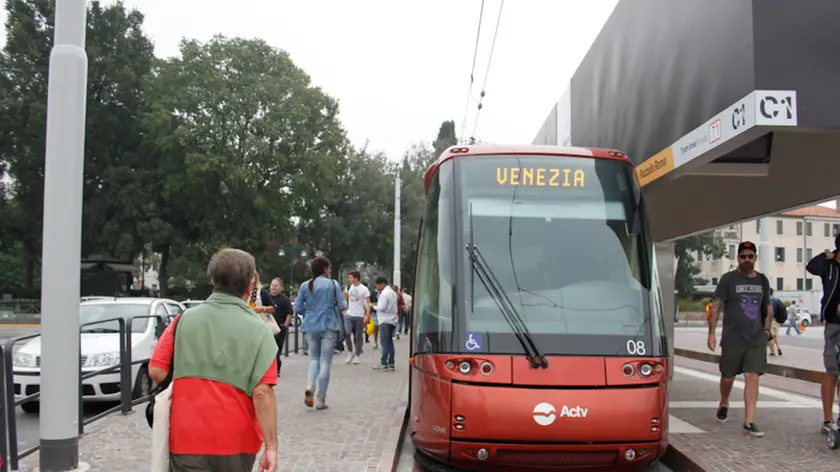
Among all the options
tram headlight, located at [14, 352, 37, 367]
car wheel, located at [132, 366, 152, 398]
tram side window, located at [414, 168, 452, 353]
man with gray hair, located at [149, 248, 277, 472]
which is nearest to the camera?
man with gray hair, located at [149, 248, 277, 472]

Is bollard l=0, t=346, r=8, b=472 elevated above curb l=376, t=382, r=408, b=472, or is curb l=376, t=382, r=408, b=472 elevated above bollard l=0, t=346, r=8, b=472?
bollard l=0, t=346, r=8, b=472

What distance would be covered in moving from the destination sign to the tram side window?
0.50m

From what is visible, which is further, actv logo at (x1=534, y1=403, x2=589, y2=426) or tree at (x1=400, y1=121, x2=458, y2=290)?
tree at (x1=400, y1=121, x2=458, y2=290)

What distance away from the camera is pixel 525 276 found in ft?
19.2

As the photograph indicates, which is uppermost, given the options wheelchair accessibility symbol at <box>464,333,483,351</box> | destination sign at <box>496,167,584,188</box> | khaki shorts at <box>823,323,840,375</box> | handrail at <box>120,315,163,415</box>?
destination sign at <box>496,167,584,188</box>

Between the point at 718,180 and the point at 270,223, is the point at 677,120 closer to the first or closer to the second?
the point at 718,180

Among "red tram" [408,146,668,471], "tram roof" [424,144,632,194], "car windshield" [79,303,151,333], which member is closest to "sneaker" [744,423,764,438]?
"red tram" [408,146,668,471]

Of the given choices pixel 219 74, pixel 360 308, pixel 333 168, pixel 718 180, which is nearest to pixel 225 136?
pixel 219 74

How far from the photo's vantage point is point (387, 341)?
1352 centimetres

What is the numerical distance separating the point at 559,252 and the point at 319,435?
3.05 metres

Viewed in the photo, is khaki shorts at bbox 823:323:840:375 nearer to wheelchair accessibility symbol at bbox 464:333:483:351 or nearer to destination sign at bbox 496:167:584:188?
destination sign at bbox 496:167:584:188

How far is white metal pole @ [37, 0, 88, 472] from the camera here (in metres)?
5.46

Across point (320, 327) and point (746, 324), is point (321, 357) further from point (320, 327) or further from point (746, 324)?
point (746, 324)

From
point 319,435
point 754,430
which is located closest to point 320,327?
point 319,435
